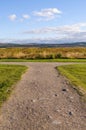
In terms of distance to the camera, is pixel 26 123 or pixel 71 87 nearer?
pixel 26 123

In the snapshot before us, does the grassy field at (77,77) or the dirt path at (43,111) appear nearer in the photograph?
the dirt path at (43,111)

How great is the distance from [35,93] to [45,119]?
Result: 17.5ft

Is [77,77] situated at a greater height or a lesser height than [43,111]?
lesser

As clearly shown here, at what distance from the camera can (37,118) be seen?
1054cm

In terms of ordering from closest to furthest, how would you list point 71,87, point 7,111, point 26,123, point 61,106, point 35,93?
1. point 26,123
2. point 7,111
3. point 61,106
4. point 35,93
5. point 71,87

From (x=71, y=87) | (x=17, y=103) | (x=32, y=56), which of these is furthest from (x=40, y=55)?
(x=17, y=103)

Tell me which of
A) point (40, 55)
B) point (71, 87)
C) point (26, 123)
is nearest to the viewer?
point (26, 123)

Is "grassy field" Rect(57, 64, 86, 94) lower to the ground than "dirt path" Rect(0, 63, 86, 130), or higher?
lower

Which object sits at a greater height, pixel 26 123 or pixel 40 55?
pixel 26 123

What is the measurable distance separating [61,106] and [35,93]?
3.46 metres

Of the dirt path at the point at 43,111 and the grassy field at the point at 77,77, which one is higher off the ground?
the dirt path at the point at 43,111

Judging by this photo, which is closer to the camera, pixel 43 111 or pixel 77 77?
pixel 43 111

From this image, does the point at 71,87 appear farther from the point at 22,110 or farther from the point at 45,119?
the point at 45,119

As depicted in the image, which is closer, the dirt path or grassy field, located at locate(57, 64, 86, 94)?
the dirt path
